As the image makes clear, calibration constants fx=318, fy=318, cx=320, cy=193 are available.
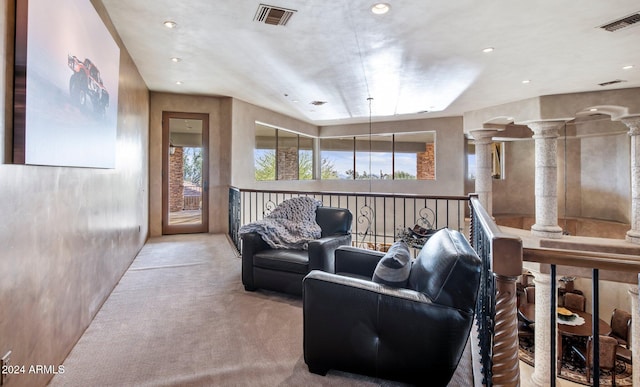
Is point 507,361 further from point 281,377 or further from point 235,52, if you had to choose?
point 235,52

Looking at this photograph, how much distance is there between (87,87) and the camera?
226 centimetres

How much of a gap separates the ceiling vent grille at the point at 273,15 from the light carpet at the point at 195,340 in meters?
2.72

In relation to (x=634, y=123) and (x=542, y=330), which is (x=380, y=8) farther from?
(x=542, y=330)

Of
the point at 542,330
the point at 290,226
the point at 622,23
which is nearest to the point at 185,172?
the point at 290,226

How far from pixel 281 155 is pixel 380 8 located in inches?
218

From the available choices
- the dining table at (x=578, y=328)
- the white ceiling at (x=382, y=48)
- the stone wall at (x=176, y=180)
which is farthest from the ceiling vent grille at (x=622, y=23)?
the stone wall at (x=176, y=180)

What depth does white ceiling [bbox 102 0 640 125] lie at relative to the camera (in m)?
3.04

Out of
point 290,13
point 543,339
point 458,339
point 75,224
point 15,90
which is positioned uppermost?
point 290,13

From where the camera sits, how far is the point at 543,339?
6.01 metres

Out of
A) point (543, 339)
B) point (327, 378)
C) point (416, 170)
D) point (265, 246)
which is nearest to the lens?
point (327, 378)

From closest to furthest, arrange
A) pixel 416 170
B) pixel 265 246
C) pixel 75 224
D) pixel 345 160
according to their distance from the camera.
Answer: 1. pixel 75 224
2. pixel 265 246
3. pixel 416 170
4. pixel 345 160

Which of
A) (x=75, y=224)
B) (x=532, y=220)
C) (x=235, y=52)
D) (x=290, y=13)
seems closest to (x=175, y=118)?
(x=235, y=52)

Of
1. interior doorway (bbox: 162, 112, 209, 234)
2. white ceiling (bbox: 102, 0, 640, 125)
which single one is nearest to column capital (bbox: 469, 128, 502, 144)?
white ceiling (bbox: 102, 0, 640, 125)

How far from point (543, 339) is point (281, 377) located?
6.30m
